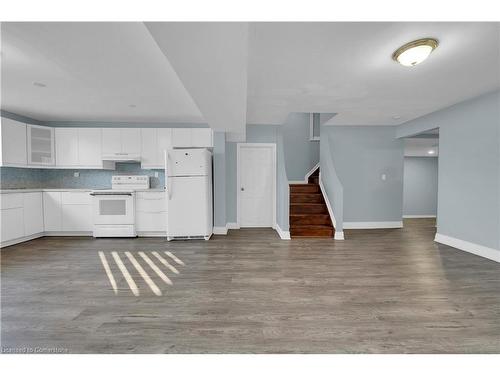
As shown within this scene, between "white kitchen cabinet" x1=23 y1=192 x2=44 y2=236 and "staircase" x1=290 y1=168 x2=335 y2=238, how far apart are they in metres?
4.81

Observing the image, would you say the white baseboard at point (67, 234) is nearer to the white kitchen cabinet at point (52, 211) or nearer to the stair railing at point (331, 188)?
the white kitchen cabinet at point (52, 211)

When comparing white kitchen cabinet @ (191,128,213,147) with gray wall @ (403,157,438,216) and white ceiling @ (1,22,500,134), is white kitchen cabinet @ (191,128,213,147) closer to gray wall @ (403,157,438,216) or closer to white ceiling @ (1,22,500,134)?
→ white ceiling @ (1,22,500,134)

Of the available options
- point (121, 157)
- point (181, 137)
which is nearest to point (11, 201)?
point (121, 157)

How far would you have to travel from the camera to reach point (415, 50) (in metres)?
2.04

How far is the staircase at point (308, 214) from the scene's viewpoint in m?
4.69

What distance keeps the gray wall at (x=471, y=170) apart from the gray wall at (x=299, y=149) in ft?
9.65

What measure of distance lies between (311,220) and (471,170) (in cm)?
264

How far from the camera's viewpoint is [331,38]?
6.46 feet

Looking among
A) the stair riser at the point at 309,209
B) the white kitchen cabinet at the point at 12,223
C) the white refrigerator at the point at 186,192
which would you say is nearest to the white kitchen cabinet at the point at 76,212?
the white kitchen cabinet at the point at 12,223

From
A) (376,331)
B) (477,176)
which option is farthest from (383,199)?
(376,331)

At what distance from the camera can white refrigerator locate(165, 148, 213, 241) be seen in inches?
172

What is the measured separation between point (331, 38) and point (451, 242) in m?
4.00
